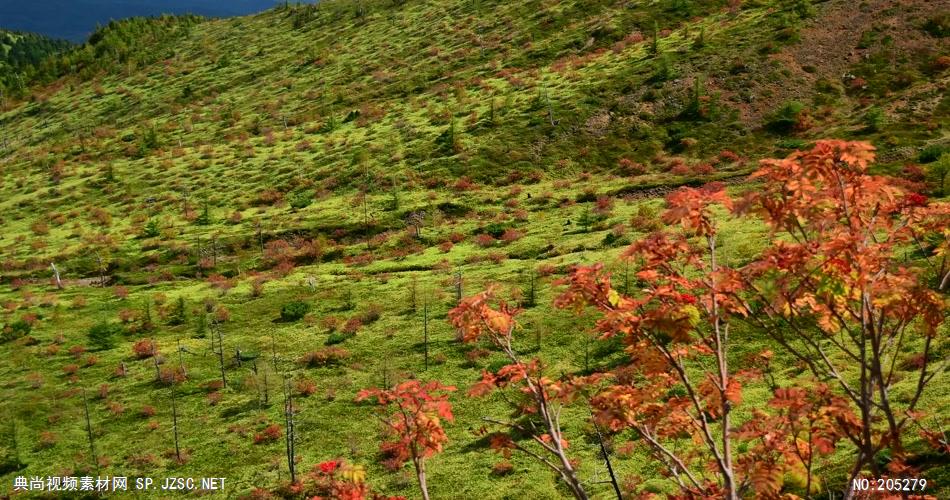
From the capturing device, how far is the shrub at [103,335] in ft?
116

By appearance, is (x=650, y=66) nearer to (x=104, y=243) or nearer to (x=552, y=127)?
(x=552, y=127)

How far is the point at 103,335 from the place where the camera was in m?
36.0

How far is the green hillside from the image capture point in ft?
82.8

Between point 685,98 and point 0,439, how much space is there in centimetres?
6333

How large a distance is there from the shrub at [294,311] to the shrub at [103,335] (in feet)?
33.3

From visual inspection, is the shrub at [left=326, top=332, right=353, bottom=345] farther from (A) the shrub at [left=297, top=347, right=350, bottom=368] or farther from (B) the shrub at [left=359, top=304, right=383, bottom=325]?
(B) the shrub at [left=359, top=304, right=383, bottom=325]

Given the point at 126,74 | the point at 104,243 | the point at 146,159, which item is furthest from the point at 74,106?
the point at 104,243

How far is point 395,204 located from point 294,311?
20601 mm

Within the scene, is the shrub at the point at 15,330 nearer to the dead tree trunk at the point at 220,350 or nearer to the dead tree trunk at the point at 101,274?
the dead tree trunk at the point at 101,274

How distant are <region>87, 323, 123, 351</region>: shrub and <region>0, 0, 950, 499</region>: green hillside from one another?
0.63 feet

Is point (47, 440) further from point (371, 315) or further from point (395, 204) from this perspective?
point (395, 204)

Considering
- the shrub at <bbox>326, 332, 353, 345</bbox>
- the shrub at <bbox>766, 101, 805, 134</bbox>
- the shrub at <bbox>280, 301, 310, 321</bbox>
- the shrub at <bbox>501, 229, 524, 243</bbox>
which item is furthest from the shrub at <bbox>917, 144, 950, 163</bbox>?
the shrub at <bbox>280, 301, 310, 321</bbox>

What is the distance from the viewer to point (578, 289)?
856 centimetres

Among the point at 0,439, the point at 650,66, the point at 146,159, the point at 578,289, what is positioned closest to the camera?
the point at 578,289
